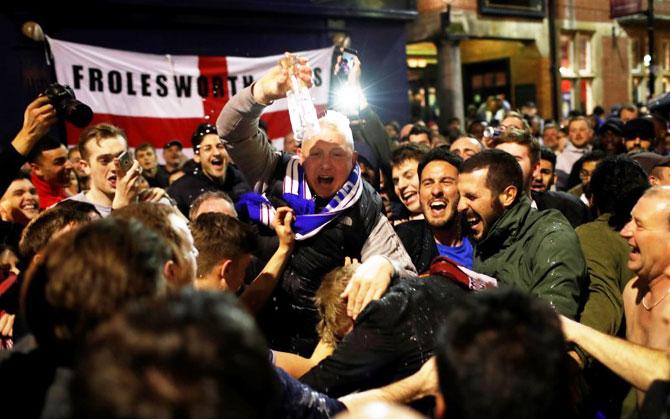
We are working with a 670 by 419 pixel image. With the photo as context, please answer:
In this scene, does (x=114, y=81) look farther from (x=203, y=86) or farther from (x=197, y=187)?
(x=197, y=187)

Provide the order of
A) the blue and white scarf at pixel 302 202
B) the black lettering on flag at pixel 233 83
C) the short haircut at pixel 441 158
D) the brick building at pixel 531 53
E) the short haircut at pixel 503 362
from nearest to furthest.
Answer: the short haircut at pixel 503 362 → the blue and white scarf at pixel 302 202 → the short haircut at pixel 441 158 → the black lettering on flag at pixel 233 83 → the brick building at pixel 531 53

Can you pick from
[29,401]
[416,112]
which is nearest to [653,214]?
[29,401]

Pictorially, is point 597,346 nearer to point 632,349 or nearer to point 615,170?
point 632,349

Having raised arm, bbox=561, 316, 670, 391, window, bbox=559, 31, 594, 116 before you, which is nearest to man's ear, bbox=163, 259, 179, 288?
raised arm, bbox=561, 316, 670, 391

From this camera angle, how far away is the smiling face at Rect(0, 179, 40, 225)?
4.32 metres

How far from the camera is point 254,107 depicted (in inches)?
114

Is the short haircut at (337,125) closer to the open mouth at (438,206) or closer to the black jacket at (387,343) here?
the open mouth at (438,206)

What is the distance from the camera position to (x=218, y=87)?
8.15 m

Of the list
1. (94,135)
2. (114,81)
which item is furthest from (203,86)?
(94,135)

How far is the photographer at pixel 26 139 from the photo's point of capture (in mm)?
2812

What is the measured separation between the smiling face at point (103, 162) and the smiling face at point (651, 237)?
2.76m

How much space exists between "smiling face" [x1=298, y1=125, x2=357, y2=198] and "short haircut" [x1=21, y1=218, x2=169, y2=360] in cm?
167

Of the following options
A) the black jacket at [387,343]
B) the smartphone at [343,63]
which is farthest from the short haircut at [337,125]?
the smartphone at [343,63]

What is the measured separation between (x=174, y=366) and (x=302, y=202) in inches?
82.4
